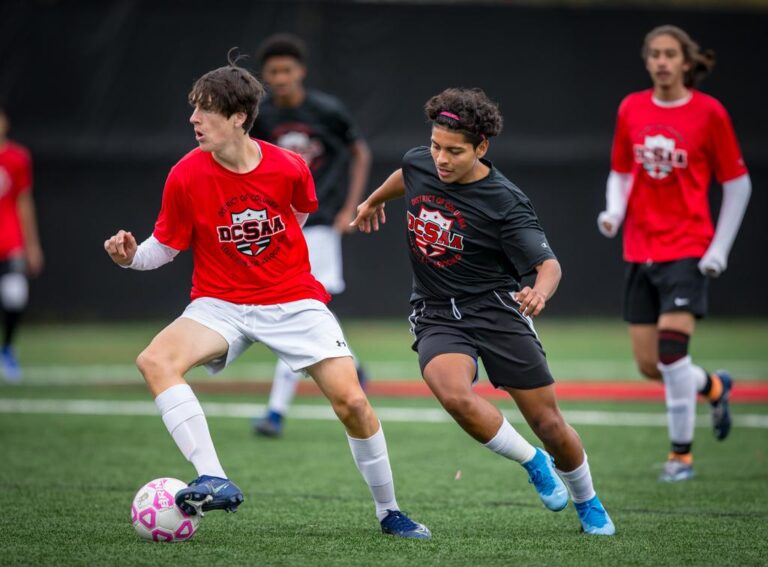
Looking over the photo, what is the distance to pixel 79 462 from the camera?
21.7 feet

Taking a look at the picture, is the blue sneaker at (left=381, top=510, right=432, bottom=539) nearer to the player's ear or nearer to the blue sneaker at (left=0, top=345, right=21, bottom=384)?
the player's ear

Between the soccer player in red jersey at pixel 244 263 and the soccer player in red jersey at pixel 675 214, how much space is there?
7.16ft

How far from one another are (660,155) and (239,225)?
2.70 metres

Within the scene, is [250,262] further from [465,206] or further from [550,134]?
[550,134]

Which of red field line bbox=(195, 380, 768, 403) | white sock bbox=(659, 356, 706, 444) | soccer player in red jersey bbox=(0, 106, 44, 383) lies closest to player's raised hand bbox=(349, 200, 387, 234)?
white sock bbox=(659, 356, 706, 444)

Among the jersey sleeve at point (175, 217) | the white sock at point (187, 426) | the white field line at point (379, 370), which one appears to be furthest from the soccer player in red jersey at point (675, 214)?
the white field line at point (379, 370)

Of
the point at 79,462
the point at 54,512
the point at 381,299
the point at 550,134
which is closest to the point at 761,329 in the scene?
the point at 550,134

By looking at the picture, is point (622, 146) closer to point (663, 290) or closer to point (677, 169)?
point (677, 169)

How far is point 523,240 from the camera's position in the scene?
4.74 m

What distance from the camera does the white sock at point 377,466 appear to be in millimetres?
4750

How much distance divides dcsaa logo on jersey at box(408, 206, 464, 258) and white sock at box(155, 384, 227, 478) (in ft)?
3.85

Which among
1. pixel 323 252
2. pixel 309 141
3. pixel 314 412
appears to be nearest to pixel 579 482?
pixel 323 252

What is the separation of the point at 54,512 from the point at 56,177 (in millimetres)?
10380

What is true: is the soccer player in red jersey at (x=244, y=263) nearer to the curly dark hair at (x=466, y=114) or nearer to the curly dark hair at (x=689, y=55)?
the curly dark hair at (x=466, y=114)
